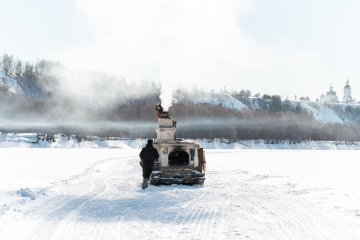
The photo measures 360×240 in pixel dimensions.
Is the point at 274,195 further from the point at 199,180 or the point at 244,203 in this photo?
the point at 199,180

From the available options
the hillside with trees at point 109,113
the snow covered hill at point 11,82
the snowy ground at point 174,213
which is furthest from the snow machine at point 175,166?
the snow covered hill at point 11,82

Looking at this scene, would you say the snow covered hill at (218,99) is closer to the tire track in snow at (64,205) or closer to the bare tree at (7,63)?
the bare tree at (7,63)

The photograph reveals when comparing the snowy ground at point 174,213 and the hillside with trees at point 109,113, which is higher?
the hillside with trees at point 109,113

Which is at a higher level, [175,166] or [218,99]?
[218,99]

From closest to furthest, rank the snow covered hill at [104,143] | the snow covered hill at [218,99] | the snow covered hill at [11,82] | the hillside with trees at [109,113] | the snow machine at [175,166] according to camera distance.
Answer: the snow machine at [175,166] < the snow covered hill at [104,143] < the hillside with trees at [109,113] < the snow covered hill at [11,82] < the snow covered hill at [218,99]

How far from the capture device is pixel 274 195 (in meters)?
12.1

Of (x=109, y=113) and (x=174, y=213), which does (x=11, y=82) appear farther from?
(x=174, y=213)

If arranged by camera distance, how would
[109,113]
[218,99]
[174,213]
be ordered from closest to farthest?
[174,213]
[109,113]
[218,99]

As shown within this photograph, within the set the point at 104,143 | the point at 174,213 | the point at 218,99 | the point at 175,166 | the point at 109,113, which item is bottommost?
the point at 174,213

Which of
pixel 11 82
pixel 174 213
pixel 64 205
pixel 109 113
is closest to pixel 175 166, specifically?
pixel 64 205

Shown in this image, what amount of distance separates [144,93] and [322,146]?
76604mm

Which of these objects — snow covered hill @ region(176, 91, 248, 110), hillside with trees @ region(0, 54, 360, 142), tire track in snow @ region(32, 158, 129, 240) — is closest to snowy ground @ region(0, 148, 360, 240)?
tire track in snow @ region(32, 158, 129, 240)

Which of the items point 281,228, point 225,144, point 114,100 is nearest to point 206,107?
point 225,144

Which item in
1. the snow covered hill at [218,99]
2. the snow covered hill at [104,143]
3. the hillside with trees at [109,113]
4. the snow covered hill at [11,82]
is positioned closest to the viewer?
the snow covered hill at [104,143]
